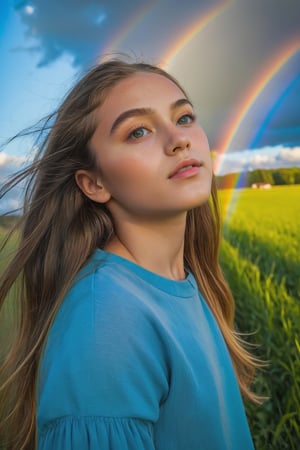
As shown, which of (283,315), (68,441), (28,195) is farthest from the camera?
(283,315)

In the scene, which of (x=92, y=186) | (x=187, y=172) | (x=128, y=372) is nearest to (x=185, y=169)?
(x=187, y=172)

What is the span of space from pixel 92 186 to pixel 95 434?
536 mm

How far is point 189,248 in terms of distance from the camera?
1.43m

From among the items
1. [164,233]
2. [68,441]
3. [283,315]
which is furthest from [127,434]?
[283,315]

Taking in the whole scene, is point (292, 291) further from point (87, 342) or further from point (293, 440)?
point (87, 342)

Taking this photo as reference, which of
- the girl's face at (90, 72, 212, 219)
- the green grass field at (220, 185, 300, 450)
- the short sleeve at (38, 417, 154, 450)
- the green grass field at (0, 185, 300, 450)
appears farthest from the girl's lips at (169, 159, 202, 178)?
the green grass field at (220, 185, 300, 450)

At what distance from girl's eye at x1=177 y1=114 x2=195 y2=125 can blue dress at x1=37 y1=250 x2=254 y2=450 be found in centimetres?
32

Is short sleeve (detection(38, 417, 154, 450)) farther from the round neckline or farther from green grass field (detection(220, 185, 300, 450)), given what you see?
green grass field (detection(220, 185, 300, 450))

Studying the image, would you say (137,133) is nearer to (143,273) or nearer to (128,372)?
(143,273)

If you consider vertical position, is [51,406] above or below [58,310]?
below

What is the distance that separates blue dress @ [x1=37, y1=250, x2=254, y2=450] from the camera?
80cm

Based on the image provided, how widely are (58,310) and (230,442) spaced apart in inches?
17.2

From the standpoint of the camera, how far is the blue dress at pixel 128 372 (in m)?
0.80

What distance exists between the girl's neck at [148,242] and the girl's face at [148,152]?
1.1 inches
